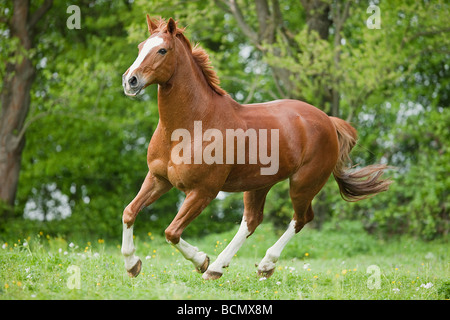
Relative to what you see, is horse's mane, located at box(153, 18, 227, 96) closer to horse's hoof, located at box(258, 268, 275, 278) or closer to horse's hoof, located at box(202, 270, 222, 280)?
horse's hoof, located at box(202, 270, 222, 280)

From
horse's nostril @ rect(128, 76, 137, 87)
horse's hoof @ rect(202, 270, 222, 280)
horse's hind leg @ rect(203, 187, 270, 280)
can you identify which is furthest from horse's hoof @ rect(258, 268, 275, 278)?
horse's nostril @ rect(128, 76, 137, 87)

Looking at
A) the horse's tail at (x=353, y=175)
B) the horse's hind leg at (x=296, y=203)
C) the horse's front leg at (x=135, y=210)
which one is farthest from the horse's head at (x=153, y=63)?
the horse's tail at (x=353, y=175)

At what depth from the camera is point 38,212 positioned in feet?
51.3

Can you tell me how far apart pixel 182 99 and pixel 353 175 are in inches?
96.5

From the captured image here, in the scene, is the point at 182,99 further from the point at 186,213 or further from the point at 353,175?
the point at 353,175

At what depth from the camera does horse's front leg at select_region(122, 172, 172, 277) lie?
16.7 feet

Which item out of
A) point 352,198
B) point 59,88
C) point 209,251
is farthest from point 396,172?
point 59,88

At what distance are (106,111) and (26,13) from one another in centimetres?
348

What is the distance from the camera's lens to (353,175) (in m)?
6.46

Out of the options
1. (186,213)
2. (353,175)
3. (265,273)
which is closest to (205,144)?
(186,213)

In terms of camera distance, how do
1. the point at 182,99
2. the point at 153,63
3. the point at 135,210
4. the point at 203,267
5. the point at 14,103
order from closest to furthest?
the point at 153,63, the point at 182,99, the point at 135,210, the point at 203,267, the point at 14,103

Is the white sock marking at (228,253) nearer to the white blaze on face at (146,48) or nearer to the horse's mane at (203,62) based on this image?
the horse's mane at (203,62)

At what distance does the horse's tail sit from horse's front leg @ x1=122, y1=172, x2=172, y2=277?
2188 mm
